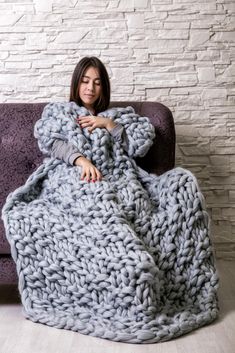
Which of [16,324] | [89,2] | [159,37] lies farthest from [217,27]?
[16,324]

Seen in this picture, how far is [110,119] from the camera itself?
1.88 m

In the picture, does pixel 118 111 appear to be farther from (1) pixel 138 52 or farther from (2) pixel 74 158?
(1) pixel 138 52

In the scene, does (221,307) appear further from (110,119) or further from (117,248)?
(110,119)

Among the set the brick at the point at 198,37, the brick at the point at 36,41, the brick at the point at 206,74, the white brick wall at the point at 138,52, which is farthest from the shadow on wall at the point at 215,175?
the brick at the point at 36,41

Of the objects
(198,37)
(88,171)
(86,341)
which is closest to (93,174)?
(88,171)

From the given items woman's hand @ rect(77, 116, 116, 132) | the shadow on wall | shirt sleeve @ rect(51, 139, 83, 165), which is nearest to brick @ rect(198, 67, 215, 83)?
the shadow on wall

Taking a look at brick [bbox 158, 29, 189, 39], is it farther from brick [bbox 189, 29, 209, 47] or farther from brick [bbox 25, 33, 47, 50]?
brick [bbox 25, 33, 47, 50]

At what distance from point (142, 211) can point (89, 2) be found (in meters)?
1.05

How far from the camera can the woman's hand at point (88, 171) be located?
5.64 feet

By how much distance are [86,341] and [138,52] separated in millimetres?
1289

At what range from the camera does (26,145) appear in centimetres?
193

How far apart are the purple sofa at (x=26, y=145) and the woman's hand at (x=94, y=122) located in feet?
0.56

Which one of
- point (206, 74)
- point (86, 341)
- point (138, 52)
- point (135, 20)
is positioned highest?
point (135, 20)

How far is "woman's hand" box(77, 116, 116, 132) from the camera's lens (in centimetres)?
185
